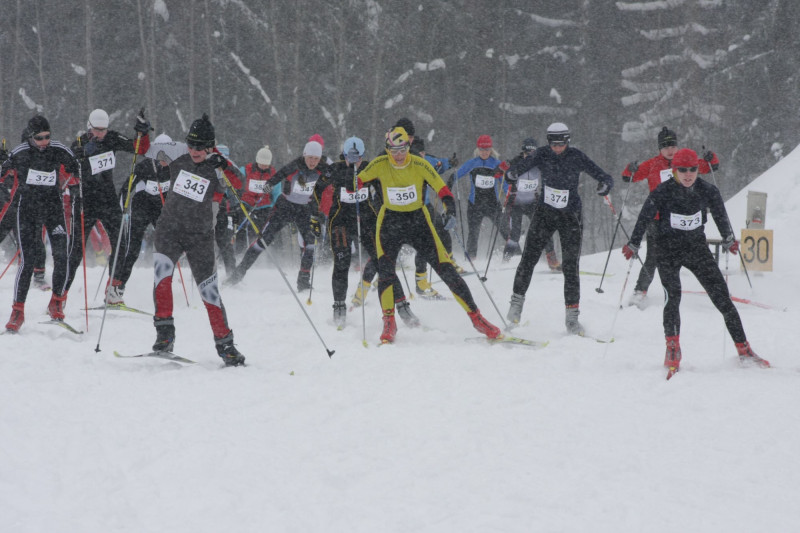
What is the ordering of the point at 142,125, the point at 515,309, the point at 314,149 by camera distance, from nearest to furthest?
1. the point at 142,125
2. the point at 515,309
3. the point at 314,149

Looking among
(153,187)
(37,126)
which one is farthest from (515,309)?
(37,126)

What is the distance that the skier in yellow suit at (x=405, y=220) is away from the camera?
20.8ft

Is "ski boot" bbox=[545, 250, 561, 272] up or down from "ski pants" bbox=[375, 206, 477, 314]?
down

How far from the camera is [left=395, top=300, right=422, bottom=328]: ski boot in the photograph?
7.16m

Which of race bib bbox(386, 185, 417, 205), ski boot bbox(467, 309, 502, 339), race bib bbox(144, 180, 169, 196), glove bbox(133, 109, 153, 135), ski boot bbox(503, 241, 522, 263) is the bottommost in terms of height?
ski boot bbox(467, 309, 502, 339)

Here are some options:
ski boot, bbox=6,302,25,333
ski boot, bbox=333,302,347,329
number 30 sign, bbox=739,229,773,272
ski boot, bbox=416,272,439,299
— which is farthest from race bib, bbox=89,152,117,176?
number 30 sign, bbox=739,229,773,272

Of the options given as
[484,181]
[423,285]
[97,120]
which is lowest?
[423,285]

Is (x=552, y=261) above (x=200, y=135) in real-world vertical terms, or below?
below

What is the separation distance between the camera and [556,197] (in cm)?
689

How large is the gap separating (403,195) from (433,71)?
1708cm

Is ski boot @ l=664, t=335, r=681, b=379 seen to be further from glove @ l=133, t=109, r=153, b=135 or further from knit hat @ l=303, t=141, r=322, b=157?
knit hat @ l=303, t=141, r=322, b=157

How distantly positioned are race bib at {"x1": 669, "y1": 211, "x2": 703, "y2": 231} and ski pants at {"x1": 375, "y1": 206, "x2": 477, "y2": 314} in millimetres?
1763

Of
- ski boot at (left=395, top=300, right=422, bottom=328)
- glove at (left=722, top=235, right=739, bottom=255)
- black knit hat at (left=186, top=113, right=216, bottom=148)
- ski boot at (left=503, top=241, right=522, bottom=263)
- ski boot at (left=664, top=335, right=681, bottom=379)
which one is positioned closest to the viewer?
ski boot at (left=664, top=335, right=681, bottom=379)

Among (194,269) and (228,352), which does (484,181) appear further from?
(228,352)
